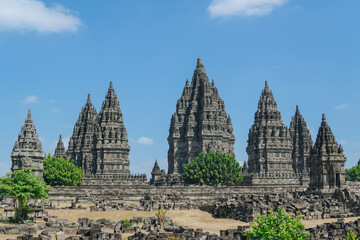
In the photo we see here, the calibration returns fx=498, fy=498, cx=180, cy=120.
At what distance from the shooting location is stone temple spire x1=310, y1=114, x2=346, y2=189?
59.4 metres

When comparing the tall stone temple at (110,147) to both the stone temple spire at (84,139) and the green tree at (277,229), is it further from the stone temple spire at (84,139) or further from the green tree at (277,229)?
the green tree at (277,229)

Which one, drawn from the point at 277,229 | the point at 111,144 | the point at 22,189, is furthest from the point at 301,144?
the point at 277,229

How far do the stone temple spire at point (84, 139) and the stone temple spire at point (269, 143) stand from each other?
113ft

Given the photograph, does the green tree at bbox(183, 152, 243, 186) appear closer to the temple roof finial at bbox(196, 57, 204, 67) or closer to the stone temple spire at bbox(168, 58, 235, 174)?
the stone temple spire at bbox(168, 58, 235, 174)

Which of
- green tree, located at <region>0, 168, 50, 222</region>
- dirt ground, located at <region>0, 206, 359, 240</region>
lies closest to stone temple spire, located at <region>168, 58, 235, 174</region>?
dirt ground, located at <region>0, 206, 359, 240</region>

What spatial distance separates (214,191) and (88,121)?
166ft

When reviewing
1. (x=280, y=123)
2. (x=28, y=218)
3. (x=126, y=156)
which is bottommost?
(x=28, y=218)

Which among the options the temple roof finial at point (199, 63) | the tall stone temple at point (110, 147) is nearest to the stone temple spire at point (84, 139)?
the tall stone temple at point (110, 147)

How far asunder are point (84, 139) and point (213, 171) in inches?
1469

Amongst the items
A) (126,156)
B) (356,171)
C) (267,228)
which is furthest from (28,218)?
(356,171)

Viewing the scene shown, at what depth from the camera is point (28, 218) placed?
130 feet

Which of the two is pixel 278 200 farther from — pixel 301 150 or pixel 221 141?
pixel 301 150

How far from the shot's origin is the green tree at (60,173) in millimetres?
80562

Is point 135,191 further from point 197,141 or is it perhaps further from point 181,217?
point 197,141
